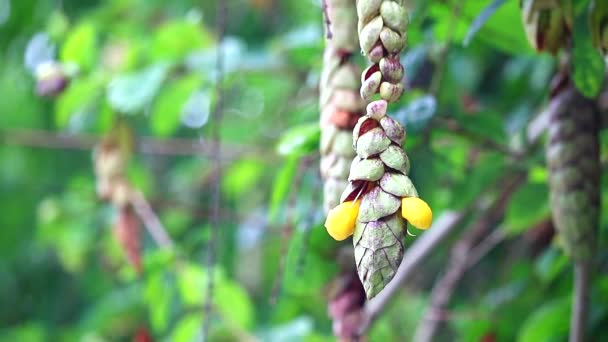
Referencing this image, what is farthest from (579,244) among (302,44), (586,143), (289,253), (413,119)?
(302,44)

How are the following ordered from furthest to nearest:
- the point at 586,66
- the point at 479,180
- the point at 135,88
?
the point at 135,88
the point at 479,180
the point at 586,66

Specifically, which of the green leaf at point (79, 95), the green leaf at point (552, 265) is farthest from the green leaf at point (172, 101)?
the green leaf at point (552, 265)

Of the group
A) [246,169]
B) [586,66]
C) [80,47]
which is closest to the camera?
[586,66]

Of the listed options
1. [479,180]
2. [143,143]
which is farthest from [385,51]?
[143,143]

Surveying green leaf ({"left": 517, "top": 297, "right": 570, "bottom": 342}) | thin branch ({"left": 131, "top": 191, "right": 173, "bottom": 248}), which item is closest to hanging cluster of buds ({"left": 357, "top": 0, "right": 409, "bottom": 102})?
green leaf ({"left": 517, "top": 297, "right": 570, "bottom": 342})

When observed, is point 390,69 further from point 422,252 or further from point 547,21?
point 422,252

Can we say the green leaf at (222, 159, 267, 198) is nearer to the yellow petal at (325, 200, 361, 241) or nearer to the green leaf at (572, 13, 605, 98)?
the green leaf at (572, 13, 605, 98)

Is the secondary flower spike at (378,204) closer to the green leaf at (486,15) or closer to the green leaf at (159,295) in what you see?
the green leaf at (486,15)
